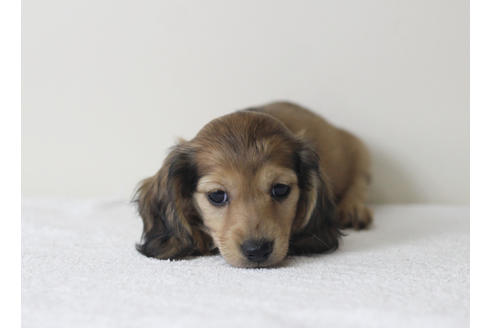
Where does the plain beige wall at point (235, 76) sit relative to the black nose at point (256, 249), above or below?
above

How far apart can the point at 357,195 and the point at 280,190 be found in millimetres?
1119

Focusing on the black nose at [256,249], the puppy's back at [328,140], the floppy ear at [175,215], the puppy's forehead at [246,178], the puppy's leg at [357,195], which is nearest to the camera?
the black nose at [256,249]

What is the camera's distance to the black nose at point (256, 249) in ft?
6.36

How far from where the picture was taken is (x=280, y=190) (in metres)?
2.18

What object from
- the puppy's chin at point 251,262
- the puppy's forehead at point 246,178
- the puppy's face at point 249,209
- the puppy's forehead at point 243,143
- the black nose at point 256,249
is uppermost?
the puppy's forehead at point 243,143

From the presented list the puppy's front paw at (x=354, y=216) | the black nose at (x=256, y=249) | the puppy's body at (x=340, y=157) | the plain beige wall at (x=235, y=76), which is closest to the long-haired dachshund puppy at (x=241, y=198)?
the black nose at (x=256, y=249)

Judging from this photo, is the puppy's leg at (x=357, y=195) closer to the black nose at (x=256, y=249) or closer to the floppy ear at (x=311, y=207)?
the floppy ear at (x=311, y=207)

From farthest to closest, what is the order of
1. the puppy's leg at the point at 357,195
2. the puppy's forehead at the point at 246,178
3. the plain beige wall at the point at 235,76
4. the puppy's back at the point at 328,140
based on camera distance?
the plain beige wall at the point at 235,76 < the puppy's leg at the point at 357,195 < the puppy's back at the point at 328,140 < the puppy's forehead at the point at 246,178

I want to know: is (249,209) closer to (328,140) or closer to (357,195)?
(328,140)

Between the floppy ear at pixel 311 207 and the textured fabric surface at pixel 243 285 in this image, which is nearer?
the textured fabric surface at pixel 243 285

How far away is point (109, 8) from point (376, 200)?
7.50ft

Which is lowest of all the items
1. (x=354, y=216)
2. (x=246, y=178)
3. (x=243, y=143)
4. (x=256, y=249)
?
(x=354, y=216)

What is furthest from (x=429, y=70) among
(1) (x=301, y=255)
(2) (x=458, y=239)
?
(1) (x=301, y=255)

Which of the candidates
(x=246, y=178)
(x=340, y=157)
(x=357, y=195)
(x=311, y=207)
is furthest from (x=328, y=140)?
(x=246, y=178)
